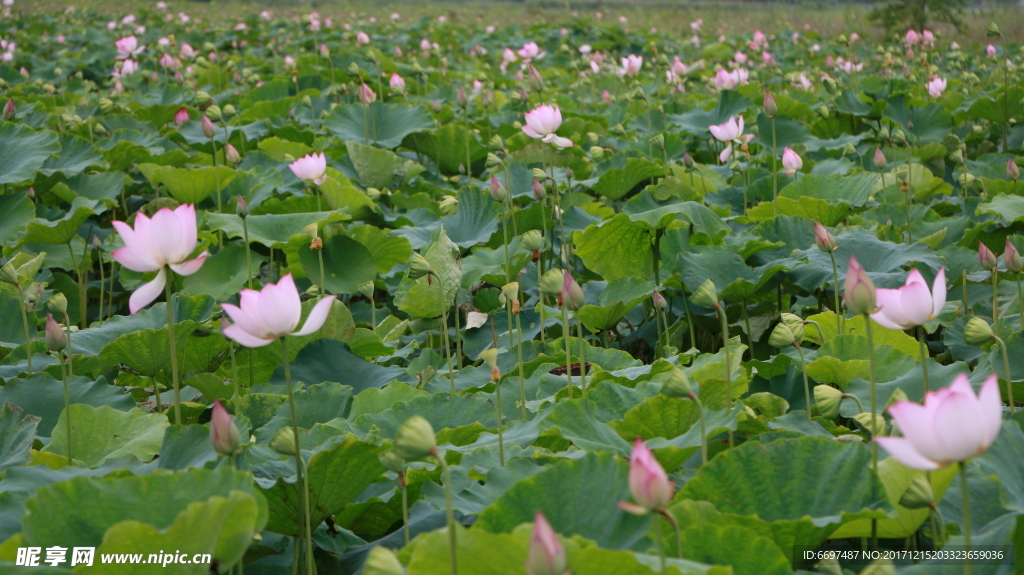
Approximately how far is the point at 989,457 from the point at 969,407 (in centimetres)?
31

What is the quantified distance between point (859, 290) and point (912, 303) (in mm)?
125

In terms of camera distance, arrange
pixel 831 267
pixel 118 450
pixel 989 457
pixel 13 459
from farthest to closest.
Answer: pixel 831 267 < pixel 118 450 < pixel 13 459 < pixel 989 457

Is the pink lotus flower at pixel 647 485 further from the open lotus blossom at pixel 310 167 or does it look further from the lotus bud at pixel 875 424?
the open lotus blossom at pixel 310 167

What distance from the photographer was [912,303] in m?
1.11

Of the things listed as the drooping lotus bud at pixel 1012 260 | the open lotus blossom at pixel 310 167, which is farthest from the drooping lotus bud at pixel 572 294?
the open lotus blossom at pixel 310 167

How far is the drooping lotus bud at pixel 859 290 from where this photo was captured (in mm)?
1035

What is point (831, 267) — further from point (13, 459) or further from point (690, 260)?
point (13, 459)

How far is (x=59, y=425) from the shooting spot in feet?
4.63

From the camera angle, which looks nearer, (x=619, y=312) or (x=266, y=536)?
(x=266, y=536)

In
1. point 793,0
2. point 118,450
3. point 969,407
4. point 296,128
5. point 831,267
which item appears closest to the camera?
point 969,407

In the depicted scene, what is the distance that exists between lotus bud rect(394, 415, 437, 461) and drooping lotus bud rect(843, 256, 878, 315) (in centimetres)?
54

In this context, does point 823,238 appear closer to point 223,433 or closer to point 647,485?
point 647,485

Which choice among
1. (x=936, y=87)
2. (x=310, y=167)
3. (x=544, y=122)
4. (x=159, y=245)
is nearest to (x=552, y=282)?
(x=159, y=245)

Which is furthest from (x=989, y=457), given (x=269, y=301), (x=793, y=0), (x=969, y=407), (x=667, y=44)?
(x=793, y=0)
